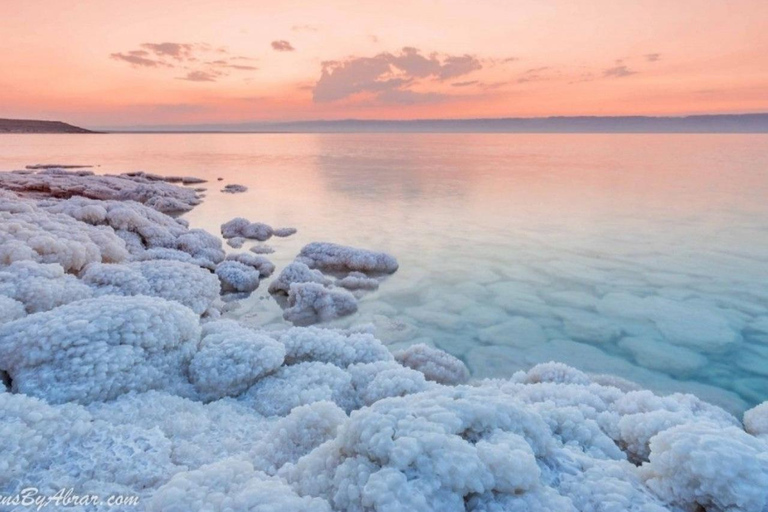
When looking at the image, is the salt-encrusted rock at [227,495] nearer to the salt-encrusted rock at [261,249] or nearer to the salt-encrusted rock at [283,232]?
the salt-encrusted rock at [261,249]

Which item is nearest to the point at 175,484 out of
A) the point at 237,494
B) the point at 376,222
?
the point at 237,494

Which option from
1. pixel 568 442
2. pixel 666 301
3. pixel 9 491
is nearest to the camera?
pixel 9 491

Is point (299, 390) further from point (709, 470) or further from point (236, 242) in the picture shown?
point (236, 242)

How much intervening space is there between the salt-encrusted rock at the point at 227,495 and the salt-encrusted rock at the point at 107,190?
13094 mm

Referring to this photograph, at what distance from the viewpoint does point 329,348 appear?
11.0 feet

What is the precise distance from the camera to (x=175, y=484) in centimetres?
159

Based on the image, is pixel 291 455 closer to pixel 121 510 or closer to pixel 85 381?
pixel 121 510

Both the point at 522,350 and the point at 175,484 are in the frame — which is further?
the point at 522,350

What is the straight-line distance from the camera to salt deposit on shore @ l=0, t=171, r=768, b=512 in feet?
5.01

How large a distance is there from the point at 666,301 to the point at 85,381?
7050mm

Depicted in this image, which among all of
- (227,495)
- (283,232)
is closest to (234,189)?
(283,232)

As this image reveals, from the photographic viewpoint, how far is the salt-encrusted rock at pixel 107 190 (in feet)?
44.0

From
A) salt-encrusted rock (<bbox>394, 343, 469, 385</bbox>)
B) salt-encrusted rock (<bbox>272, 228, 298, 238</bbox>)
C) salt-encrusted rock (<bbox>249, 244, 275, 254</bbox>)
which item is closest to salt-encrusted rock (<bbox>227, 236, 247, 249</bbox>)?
salt-encrusted rock (<bbox>249, 244, 275, 254</bbox>)

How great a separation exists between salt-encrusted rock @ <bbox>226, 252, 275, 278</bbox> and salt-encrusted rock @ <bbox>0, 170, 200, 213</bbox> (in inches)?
267
